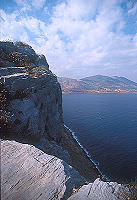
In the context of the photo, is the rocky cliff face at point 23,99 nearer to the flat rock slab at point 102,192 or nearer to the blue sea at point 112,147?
the flat rock slab at point 102,192

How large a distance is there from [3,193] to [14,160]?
1.91 meters

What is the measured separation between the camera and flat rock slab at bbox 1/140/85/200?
5.86 metres

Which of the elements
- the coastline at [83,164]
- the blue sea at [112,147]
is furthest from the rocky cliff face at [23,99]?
the blue sea at [112,147]

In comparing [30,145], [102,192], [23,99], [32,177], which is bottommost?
[102,192]

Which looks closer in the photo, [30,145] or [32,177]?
[32,177]

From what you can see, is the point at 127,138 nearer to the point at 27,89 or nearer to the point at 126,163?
the point at 126,163

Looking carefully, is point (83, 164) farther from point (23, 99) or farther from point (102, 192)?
point (102, 192)

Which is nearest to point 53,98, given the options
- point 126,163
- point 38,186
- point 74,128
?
point 38,186

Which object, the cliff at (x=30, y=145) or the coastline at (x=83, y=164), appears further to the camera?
the coastline at (x=83, y=164)

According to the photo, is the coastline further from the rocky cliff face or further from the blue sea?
the rocky cliff face

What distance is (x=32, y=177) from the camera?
6.59 m

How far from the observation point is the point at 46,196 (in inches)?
229

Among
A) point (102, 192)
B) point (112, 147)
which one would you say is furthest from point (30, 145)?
point (112, 147)

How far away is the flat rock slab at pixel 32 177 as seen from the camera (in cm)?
586
